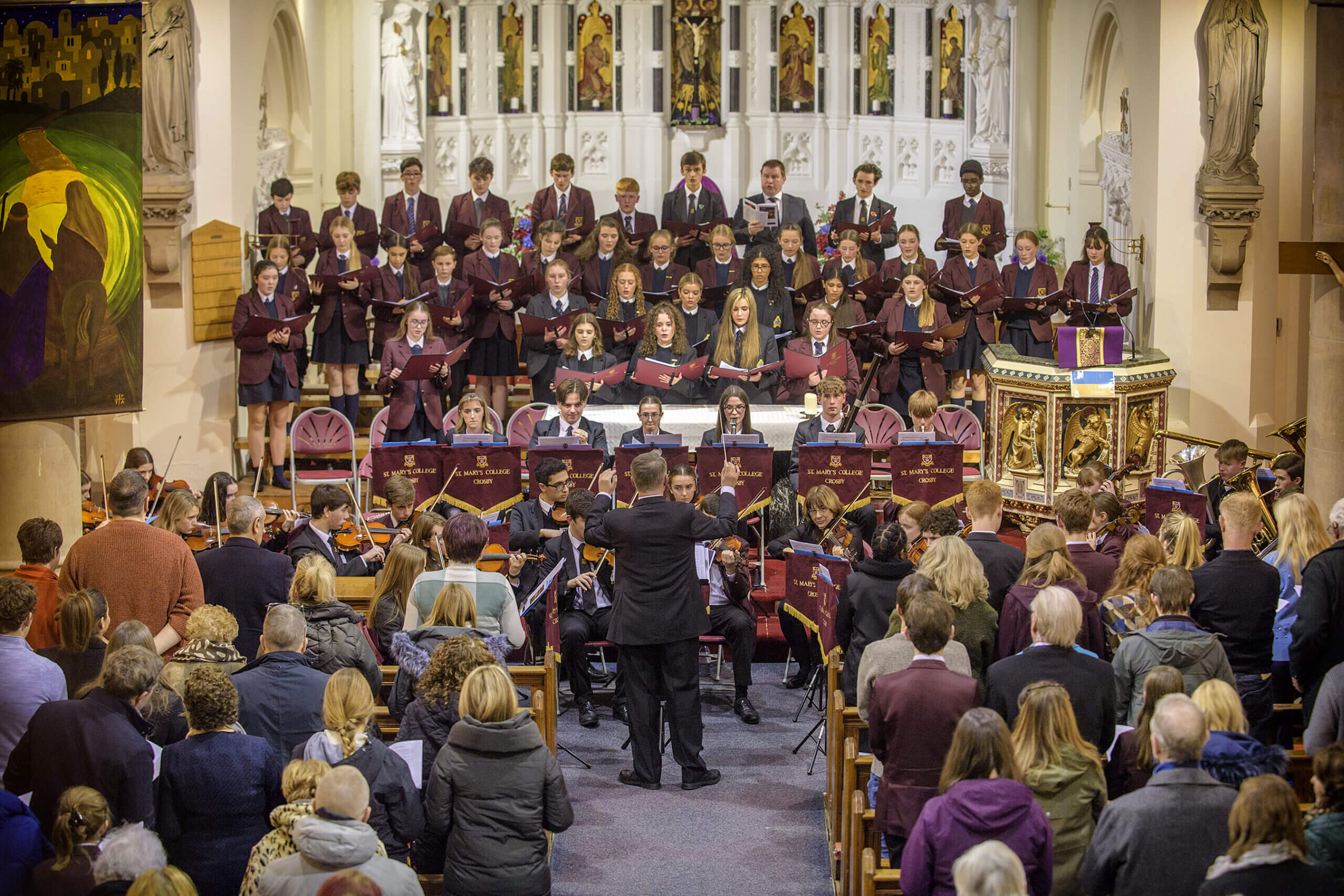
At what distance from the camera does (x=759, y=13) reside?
16844mm

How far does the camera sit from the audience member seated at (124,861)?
3.91 m

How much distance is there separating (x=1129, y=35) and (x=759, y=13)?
477cm

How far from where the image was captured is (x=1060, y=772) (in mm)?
4586

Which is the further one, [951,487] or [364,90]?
[364,90]

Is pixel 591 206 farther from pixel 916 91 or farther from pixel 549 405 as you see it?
pixel 916 91

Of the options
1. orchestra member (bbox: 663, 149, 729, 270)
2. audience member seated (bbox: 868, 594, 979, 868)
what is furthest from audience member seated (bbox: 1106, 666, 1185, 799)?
orchestra member (bbox: 663, 149, 729, 270)

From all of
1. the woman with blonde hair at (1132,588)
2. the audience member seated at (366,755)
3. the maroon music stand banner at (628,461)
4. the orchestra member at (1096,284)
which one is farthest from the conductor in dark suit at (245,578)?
the orchestra member at (1096,284)

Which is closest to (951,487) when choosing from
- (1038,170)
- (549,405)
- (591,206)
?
(549,405)

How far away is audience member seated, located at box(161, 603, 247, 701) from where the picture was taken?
5426 millimetres

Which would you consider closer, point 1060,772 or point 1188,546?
point 1060,772

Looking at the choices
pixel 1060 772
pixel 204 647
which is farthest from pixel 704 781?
pixel 1060 772

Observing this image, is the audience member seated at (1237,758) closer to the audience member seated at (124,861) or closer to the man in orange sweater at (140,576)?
the audience member seated at (124,861)

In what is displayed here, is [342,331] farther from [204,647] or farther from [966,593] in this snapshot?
[966,593]

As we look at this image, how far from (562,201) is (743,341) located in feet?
10.9
